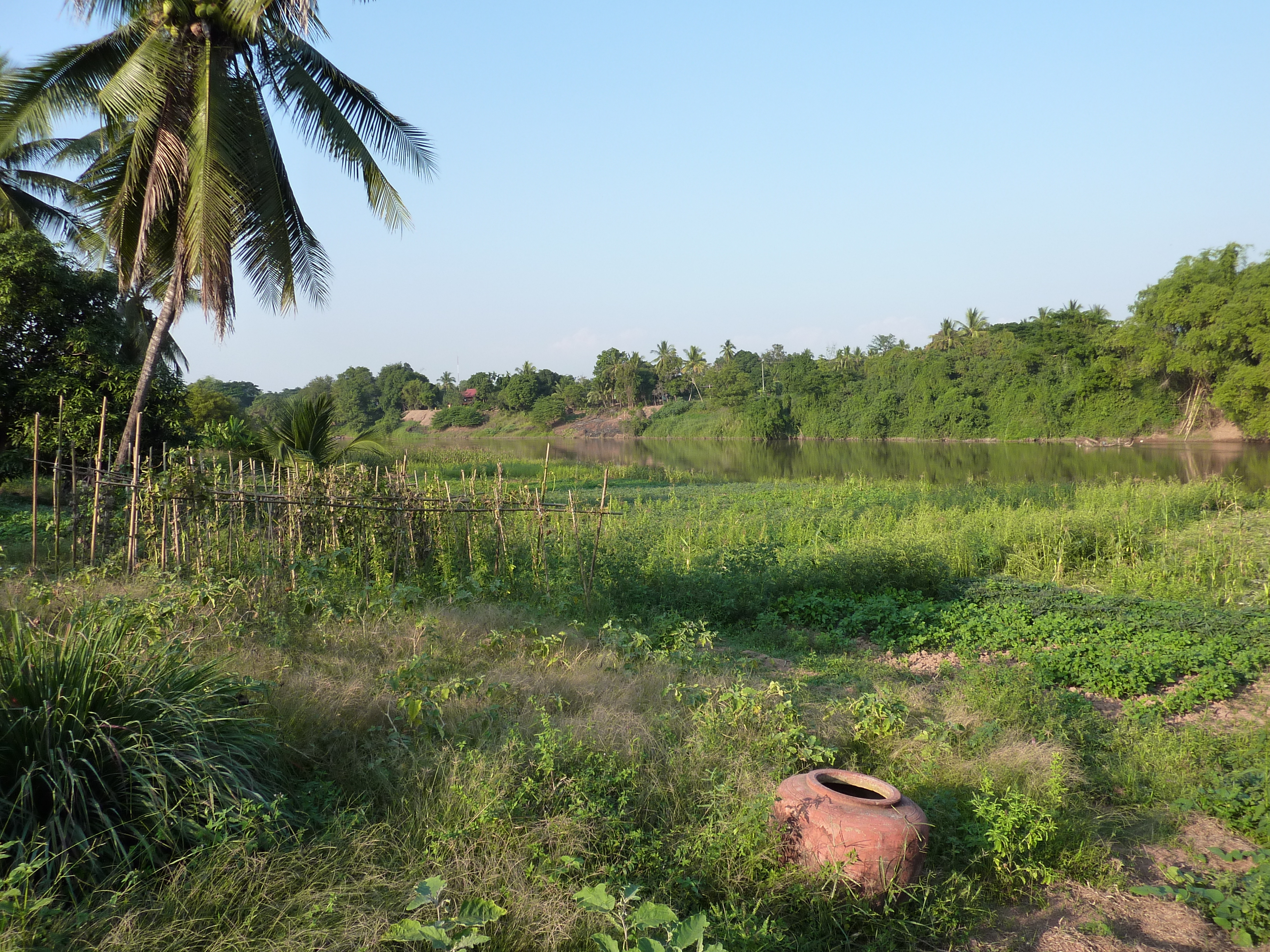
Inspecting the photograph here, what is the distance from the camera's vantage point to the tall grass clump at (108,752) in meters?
2.62

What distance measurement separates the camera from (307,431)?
1142 centimetres

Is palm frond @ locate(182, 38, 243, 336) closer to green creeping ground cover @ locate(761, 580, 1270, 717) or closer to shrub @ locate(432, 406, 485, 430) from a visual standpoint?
green creeping ground cover @ locate(761, 580, 1270, 717)

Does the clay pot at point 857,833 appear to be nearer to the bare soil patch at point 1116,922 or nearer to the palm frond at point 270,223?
the bare soil patch at point 1116,922

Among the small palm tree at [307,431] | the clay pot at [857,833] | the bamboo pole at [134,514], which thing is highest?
the small palm tree at [307,431]

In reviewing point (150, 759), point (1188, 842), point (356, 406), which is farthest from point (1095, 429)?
point (356, 406)

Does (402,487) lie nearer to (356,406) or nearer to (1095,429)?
(1095,429)

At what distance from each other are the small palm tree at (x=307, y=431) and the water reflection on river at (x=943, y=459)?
14.7 m

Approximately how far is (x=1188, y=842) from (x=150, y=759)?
4.53 metres

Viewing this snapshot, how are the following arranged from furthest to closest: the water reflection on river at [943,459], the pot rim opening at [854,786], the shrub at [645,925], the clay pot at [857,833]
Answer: the water reflection on river at [943,459] → the pot rim opening at [854,786] → the clay pot at [857,833] → the shrub at [645,925]

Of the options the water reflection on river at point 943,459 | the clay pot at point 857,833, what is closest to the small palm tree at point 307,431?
the clay pot at point 857,833

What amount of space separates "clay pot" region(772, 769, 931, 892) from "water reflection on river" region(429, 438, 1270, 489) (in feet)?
64.8

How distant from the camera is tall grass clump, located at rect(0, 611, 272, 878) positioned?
8.61 ft

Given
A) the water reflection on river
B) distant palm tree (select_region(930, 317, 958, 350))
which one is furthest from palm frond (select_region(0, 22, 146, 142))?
distant palm tree (select_region(930, 317, 958, 350))

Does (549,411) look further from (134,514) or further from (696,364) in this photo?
(134,514)
